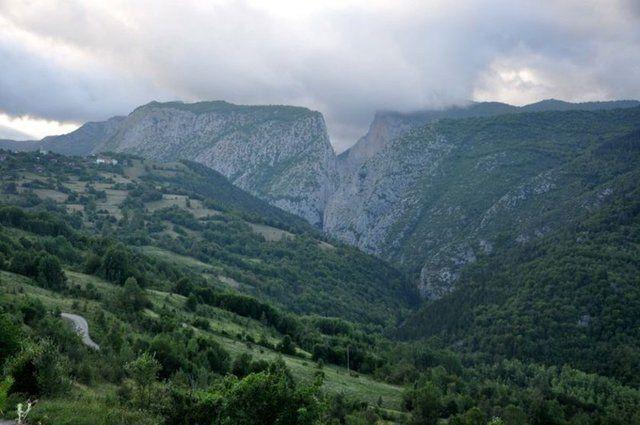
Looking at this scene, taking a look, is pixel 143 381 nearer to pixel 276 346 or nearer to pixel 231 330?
pixel 231 330

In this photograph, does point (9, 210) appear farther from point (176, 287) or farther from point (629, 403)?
point (629, 403)

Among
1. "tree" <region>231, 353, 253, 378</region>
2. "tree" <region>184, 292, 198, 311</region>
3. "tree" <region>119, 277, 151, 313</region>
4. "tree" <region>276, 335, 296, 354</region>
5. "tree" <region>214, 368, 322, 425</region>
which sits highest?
"tree" <region>214, 368, 322, 425</region>

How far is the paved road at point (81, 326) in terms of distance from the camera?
136 ft

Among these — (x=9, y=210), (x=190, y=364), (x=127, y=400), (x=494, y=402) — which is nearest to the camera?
(x=127, y=400)

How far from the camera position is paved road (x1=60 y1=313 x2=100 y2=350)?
41.4 metres

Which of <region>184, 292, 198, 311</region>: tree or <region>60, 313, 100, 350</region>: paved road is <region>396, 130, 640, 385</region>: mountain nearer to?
<region>184, 292, 198, 311</region>: tree

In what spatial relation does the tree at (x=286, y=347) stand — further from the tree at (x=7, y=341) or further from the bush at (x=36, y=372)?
the bush at (x=36, y=372)

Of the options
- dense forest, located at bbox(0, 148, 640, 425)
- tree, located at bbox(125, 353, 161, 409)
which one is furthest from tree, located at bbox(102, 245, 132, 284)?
tree, located at bbox(125, 353, 161, 409)

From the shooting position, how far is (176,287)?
108m

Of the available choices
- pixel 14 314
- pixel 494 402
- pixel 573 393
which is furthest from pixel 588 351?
pixel 14 314

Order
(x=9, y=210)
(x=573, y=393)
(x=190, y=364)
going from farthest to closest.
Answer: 1. (x=9, y=210)
2. (x=573, y=393)
3. (x=190, y=364)

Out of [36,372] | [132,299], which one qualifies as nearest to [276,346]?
[132,299]

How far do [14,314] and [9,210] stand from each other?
10030cm

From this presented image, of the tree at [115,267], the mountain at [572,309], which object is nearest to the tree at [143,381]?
the tree at [115,267]
